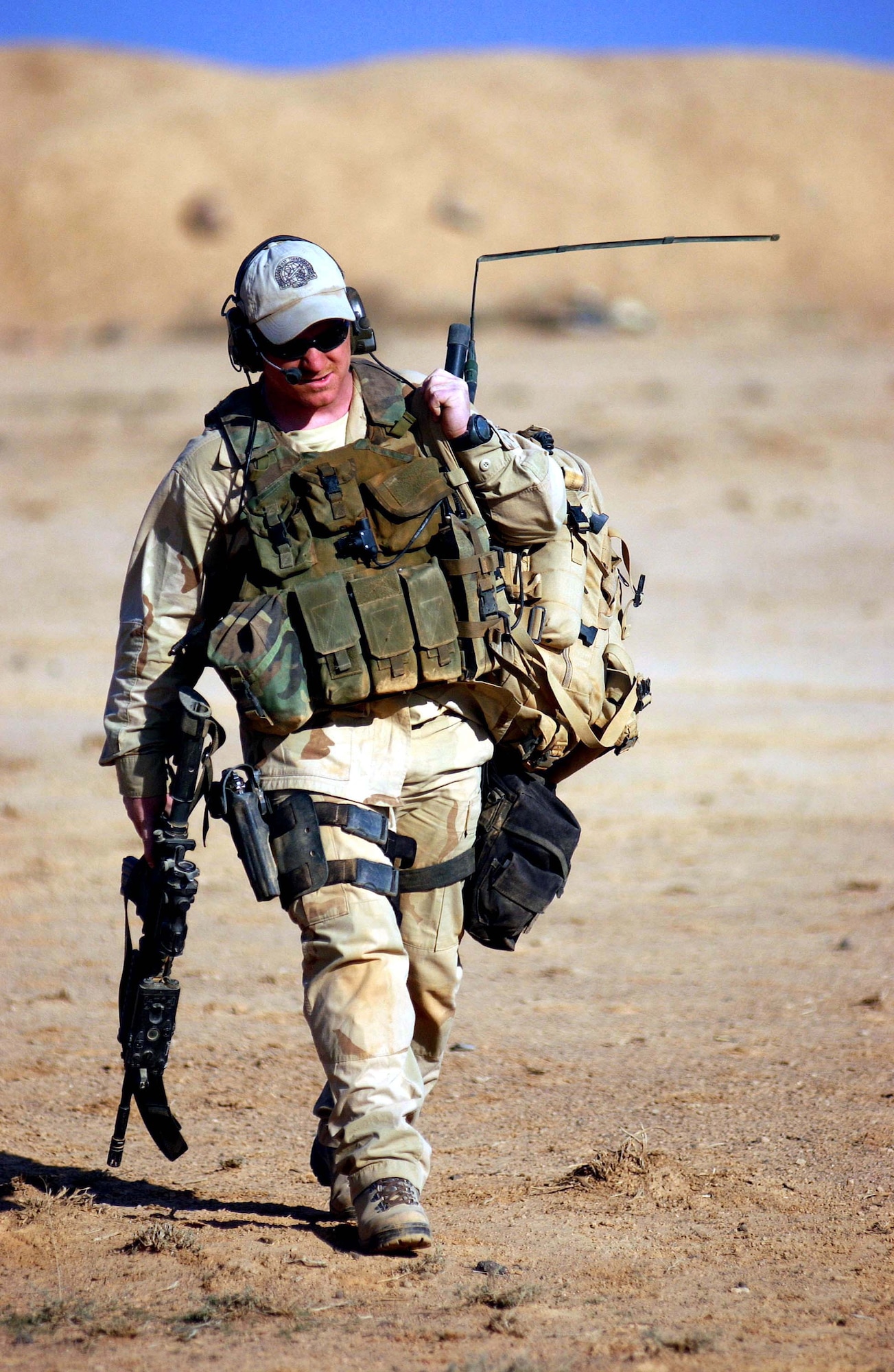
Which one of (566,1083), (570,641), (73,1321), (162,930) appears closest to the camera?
Result: (73,1321)

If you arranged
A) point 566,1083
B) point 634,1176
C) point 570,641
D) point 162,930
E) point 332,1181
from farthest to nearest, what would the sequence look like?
point 566,1083 → point 634,1176 → point 570,641 → point 332,1181 → point 162,930

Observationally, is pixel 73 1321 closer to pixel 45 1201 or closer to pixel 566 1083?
pixel 45 1201

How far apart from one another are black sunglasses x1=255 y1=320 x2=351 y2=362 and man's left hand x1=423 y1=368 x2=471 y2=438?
0.75 ft

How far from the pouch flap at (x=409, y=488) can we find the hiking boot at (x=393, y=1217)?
1418mm

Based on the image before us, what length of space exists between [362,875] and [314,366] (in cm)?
111

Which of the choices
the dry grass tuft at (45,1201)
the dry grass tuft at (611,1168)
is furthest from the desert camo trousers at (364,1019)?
the dry grass tuft at (45,1201)

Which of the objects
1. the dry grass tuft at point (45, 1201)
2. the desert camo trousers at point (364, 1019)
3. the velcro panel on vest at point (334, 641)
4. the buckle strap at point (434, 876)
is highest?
the velcro panel on vest at point (334, 641)

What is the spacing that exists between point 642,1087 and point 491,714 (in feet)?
5.11

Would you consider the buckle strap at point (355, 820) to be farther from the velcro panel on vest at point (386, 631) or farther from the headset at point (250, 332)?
the headset at point (250, 332)

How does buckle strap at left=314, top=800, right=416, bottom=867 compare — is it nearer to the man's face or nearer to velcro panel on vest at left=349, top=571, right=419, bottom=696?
velcro panel on vest at left=349, top=571, right=419, bottom=696

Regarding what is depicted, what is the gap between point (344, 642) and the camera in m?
3.19

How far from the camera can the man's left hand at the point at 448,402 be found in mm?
3330

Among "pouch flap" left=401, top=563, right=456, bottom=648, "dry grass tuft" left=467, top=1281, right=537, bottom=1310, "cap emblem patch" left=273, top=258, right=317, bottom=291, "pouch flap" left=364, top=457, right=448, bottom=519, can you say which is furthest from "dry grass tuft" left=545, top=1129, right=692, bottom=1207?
"cap emblem patch" left=273, top=258, right=317, bottom=291

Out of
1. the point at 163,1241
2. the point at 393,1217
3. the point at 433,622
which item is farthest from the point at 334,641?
the point at 163,1241
